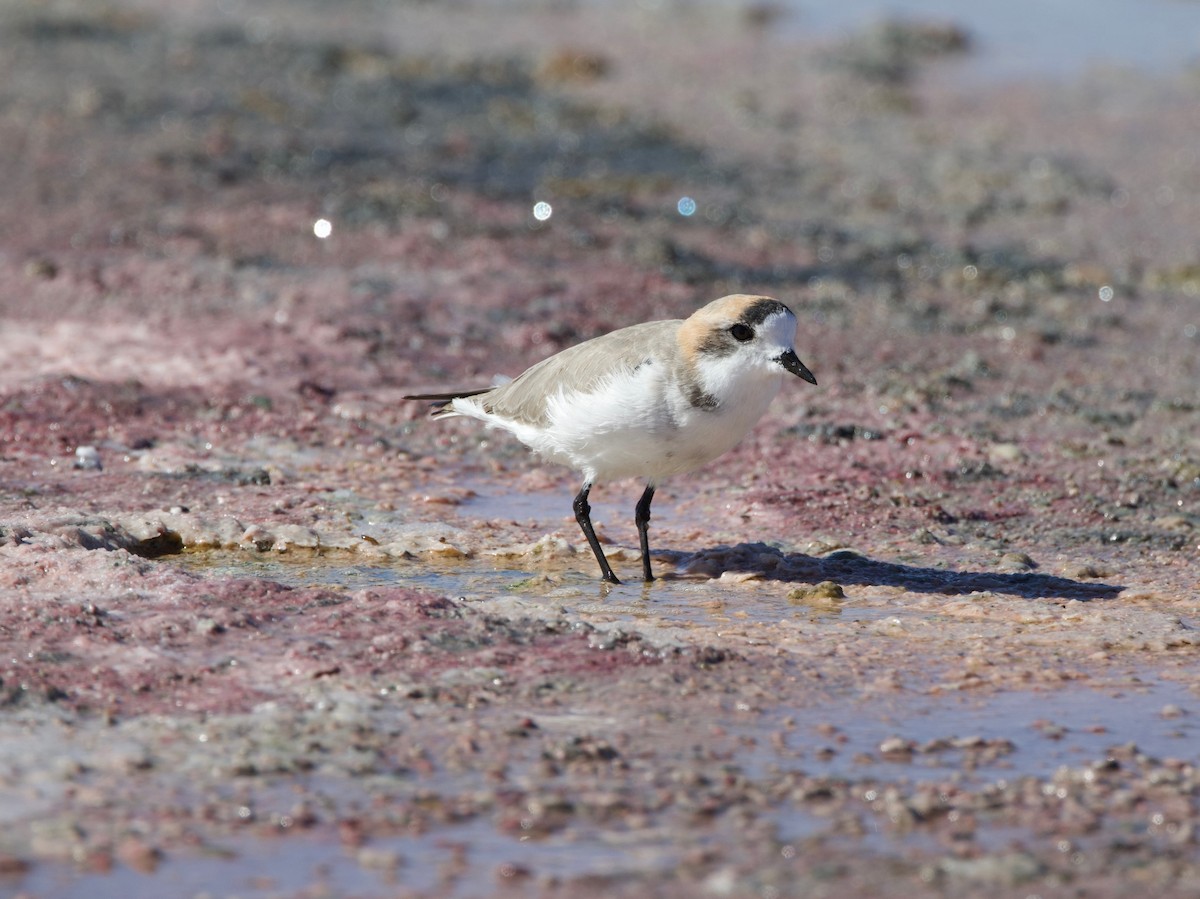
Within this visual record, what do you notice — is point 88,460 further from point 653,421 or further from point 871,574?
point 871,574

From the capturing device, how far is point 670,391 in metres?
6.06

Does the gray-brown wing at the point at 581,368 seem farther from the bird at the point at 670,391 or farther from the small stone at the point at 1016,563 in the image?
the small stone at the point at 1016,563

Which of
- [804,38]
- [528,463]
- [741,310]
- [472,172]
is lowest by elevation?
[528,463]

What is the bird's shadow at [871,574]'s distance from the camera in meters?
6.42

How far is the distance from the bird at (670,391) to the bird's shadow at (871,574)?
1.22 ft

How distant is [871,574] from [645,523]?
2.99 feet

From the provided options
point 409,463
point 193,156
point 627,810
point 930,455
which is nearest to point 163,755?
point 627,810

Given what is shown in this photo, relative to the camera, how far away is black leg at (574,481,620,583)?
6434mm

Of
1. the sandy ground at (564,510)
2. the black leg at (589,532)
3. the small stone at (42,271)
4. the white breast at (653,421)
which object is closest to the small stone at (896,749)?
the sandy ground at (564,510)

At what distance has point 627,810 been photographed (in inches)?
172

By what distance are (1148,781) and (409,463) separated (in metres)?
4.21

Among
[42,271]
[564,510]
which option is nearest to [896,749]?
[564,510]

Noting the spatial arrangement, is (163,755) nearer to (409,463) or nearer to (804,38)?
(409,463)

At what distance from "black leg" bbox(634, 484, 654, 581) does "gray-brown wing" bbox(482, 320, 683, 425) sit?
0.51m
